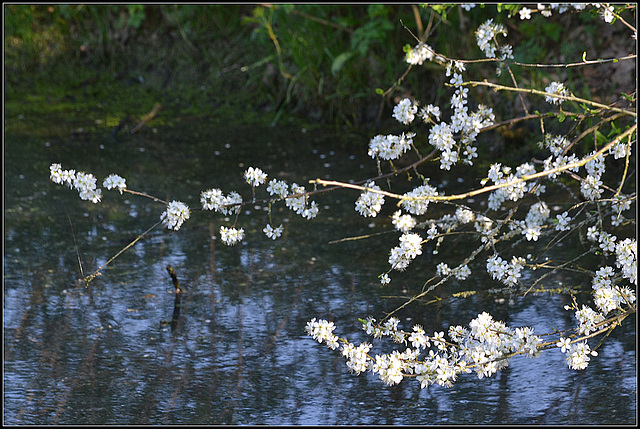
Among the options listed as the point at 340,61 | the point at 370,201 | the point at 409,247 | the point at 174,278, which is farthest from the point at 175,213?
the point at 340,61

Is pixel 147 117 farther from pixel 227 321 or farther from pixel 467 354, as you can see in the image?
pixel 467 354

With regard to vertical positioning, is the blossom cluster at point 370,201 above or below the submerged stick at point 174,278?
below

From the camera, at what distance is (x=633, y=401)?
252cm

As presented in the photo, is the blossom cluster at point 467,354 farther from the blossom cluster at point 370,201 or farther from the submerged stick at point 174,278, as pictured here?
the submerged stick at point 174,278

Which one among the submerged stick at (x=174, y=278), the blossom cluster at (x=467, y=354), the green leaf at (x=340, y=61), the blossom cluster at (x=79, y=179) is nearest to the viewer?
the blossom cluster at (x=467, y=354)

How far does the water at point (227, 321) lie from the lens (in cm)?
251

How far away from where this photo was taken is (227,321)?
3.15 meters

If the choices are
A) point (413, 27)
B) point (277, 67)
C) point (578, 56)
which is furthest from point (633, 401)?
point (277, 67)

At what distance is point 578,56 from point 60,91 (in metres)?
4.65

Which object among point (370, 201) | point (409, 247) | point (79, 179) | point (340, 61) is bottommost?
point (409, 247)

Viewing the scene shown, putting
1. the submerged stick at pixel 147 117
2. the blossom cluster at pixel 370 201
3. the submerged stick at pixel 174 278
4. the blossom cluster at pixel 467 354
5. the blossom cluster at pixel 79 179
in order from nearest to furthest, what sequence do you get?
the blossom cluster at pixel 467 354
the blossom cluster at pixel 370 201
the blossom cluster at pixel 79 179
the submerged stick at pixel 174 278
the submerged stick at pixel 147 117

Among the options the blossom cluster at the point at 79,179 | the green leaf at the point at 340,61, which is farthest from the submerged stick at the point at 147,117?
the blossom cluster at the point at 79,179

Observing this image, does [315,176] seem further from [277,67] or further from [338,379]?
[338,379]

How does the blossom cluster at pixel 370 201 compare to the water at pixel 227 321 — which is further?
the water at pixel 227 321
